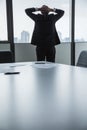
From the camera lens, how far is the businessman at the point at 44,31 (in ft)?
13.0

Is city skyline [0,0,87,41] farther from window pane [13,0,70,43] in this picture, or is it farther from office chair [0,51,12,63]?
office chair [0,51,12,63]

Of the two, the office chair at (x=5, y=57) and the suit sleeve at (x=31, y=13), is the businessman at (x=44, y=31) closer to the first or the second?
the suit sleeve at (x=31, y=13)

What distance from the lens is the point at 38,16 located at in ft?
13.0

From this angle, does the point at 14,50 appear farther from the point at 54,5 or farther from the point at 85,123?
the point at 85,123

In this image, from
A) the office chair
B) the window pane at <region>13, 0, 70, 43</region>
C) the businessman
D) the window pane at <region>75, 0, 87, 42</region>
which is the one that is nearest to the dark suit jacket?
the businessman

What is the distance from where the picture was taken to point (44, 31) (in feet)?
13.1

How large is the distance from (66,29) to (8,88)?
4.20m

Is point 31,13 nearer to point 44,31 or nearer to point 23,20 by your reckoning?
point 44,31

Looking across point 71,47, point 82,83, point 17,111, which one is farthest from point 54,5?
point 17,111

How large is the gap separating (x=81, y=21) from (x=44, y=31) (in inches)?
68.2

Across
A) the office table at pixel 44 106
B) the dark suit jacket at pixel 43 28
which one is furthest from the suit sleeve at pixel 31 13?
the office table at pixel 44 106

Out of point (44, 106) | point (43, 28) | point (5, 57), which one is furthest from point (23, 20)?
point (44, 106)

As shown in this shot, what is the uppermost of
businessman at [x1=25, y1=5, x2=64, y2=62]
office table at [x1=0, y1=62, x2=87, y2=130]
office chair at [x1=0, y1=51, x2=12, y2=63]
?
businessman at [x1=25, y1=5, x2=64, y2=62]

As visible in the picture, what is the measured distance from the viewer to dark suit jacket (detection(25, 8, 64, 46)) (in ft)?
13.0
